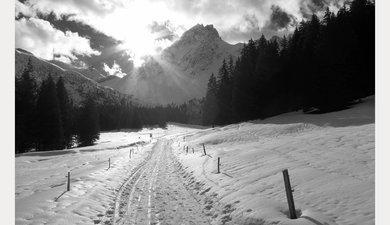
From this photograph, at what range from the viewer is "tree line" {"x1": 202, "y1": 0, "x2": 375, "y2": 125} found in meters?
41.4

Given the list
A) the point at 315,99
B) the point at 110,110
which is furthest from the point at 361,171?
the point at 110,110

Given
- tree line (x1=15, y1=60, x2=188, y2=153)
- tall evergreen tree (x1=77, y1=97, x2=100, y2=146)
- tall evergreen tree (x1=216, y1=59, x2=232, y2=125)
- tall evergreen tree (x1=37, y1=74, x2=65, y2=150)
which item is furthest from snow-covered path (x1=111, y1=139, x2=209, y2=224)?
tall evergreen tree (x1=77, y1=97, x2=100, y2=146)

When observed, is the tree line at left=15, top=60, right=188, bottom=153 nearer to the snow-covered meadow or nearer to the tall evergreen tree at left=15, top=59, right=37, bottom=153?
the tall evergreen tree at left=15, top=59, right=37, bottom=153

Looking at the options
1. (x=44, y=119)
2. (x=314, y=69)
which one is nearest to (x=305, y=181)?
(x=314, y=69)

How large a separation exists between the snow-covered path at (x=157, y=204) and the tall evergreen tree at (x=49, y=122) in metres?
37.1

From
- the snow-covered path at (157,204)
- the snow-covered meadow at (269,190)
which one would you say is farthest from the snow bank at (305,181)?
the snow-covered path at (157,204)

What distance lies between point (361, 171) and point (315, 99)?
3417 cm

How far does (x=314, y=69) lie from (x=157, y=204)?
40180mm

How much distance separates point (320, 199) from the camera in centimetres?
1045

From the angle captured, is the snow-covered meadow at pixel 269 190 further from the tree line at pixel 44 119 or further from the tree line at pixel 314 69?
the tree line at pixel 44 119
